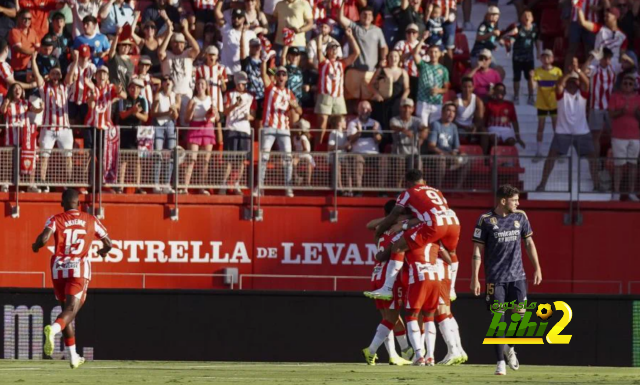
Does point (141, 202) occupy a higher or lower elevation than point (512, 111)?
lower

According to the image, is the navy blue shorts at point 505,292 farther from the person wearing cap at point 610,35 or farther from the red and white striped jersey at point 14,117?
the person wearing cap at point 610,35

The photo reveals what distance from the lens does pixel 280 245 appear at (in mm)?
23391

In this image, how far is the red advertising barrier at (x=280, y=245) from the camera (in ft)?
75.2

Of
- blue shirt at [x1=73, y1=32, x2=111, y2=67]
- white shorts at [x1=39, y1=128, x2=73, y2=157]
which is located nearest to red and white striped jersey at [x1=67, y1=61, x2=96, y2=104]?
blue shirt at [x1=73, y1=32, x2=111, y2=67]

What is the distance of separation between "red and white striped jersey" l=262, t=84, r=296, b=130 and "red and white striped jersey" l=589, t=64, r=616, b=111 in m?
5.28

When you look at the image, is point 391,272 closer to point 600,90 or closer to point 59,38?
point 600,90

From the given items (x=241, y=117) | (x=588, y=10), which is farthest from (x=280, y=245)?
(x=588, y=10)

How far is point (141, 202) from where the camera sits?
76.0ft

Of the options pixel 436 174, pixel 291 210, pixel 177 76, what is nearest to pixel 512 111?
pixel 436 174

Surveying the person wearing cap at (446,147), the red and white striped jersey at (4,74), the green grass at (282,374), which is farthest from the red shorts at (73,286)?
the red and white striped jersey at (4,74)

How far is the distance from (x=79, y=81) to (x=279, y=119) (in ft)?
10.7

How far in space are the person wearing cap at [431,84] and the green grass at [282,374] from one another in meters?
7.16

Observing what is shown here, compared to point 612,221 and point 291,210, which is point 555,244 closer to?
point 612,221

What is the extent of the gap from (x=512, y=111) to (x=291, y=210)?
409cm
